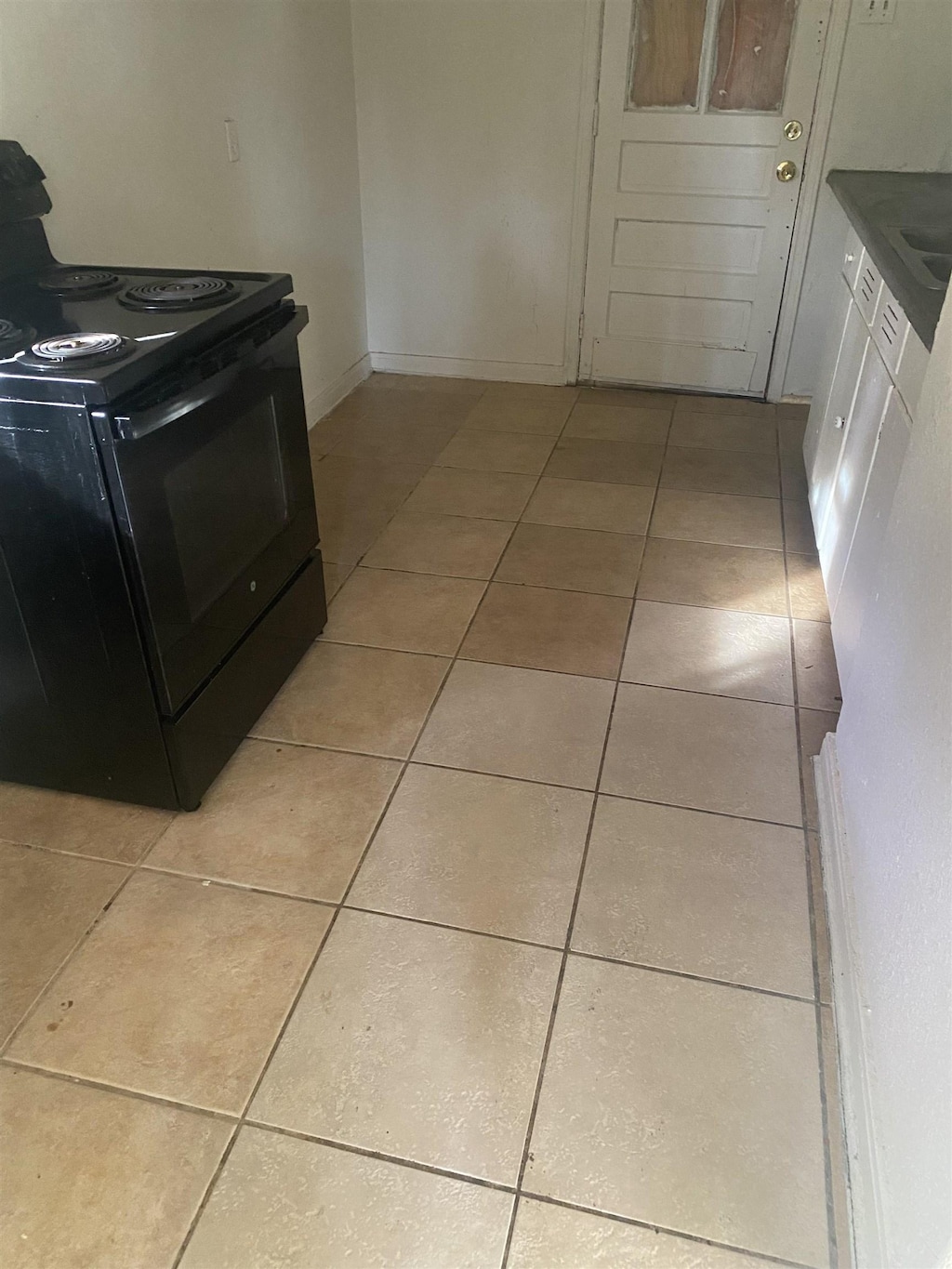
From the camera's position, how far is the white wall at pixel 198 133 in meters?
1.98

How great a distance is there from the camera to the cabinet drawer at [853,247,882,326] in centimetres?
211

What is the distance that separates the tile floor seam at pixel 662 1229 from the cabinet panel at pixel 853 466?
1400 mm

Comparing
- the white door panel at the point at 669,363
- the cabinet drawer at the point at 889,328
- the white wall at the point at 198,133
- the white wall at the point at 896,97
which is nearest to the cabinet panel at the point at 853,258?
the cabinet drawer at the point at 889,328

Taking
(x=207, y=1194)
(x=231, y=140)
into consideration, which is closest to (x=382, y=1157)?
(x=207, y=1194)

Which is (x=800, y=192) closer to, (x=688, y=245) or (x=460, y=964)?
(x=688, y=245)

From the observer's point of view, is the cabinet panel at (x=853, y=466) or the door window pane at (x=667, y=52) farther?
the door window pane at (x=667, y=52)

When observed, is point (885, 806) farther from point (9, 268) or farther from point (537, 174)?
point (537, 174)

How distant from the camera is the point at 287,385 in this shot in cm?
186

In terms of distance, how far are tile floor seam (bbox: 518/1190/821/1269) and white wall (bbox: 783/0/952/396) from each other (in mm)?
2800

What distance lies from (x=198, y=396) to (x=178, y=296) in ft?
1.05

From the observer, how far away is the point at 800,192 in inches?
130

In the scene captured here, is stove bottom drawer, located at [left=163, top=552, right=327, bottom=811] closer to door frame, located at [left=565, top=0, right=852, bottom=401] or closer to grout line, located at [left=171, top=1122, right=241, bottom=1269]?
grout line, located at [left=171, top=1122, right=241, bottom=1269]

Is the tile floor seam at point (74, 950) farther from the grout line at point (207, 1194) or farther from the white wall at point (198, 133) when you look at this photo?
the white wall at point (198, 133)

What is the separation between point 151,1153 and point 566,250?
3428 millimetres
